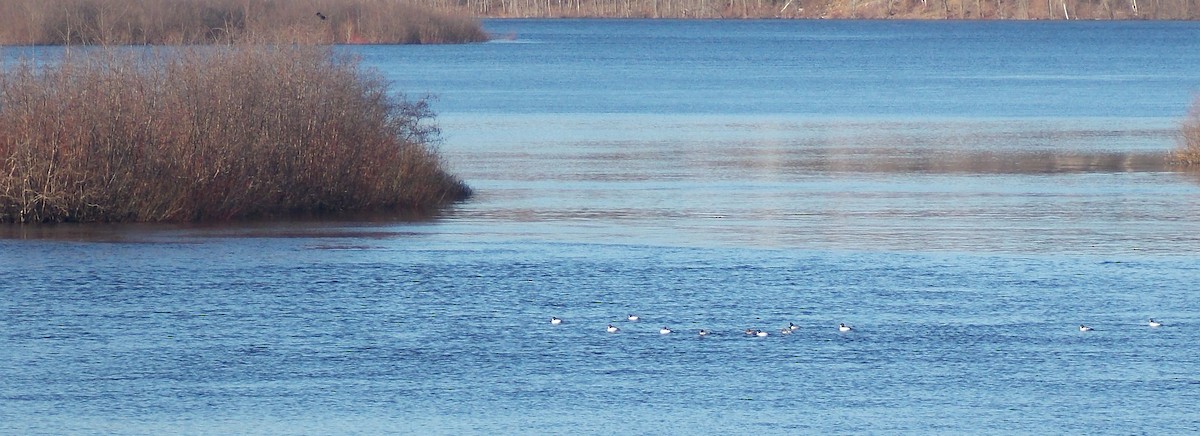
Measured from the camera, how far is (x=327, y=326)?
46.5ft

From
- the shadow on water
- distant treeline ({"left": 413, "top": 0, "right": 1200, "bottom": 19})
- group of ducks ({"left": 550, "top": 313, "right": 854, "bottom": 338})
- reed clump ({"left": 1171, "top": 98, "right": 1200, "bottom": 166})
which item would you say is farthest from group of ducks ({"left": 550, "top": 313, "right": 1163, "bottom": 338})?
distant treeline ({"left": 413, "top": 0, "right": 1200, "bottom": 19})

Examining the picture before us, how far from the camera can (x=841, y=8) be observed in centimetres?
17775

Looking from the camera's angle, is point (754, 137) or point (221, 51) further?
point (754, 137)

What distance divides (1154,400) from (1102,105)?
132 feet

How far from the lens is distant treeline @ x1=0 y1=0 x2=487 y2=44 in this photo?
71188 mm

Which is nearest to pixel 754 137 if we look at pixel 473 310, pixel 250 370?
pixel 473 310

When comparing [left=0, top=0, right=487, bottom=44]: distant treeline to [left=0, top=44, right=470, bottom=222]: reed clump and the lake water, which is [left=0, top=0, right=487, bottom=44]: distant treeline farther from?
[left=0, top=44, right=470, bottom=222]: reed clump

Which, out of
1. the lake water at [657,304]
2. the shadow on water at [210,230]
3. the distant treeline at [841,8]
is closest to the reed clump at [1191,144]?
the lake water at [657,304]

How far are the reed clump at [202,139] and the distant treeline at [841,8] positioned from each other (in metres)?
123

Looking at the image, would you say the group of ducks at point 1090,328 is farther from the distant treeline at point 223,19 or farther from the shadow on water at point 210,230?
the distant treeline at point 223,19

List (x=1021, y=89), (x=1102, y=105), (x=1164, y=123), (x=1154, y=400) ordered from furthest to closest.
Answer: (x=1021, y=89)
(x=1102, y=105)
(x=1164, y=123)
(x=1154, y=400)

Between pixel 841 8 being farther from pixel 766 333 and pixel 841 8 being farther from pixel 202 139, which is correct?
pixel 766 333

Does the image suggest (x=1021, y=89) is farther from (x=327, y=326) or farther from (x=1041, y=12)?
(x=1041, y=12)

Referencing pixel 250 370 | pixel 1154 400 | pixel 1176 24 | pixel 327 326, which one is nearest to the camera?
pixel 1154 400
